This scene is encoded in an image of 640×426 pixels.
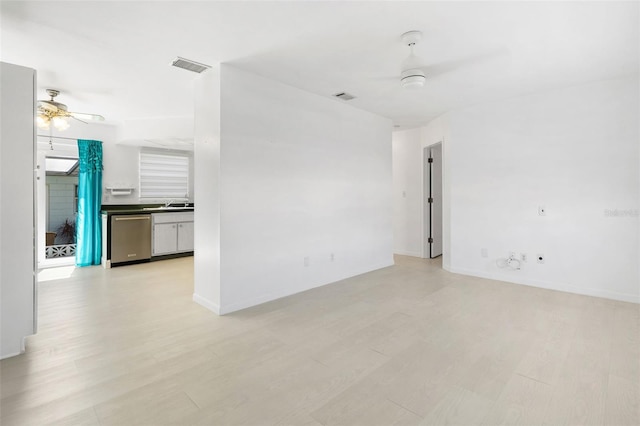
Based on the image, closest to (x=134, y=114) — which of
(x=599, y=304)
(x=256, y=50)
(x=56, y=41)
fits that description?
(x=56, y=41)

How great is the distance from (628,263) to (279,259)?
4148mm

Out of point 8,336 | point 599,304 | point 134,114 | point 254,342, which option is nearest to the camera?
point 8,336

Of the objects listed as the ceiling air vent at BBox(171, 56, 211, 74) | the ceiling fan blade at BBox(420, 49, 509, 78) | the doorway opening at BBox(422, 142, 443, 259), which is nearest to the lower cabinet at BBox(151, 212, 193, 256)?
the ceiling air vent at BBox(171, 56, 211, 74)

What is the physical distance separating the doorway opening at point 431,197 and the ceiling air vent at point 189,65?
14.7 ft

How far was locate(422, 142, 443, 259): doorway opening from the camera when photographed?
21.0 feet

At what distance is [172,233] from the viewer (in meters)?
6.25

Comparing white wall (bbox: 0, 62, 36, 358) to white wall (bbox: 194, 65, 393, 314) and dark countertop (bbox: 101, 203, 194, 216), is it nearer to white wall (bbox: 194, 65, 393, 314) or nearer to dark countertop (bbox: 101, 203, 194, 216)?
white wall (bbox: 194, 65, 393, 314)

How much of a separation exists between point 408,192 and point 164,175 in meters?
5.31

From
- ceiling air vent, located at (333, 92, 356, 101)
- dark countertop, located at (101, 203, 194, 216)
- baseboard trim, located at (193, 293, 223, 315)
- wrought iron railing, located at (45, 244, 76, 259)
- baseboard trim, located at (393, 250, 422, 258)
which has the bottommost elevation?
baseboard trim, located at (193, 293, 223, 315)

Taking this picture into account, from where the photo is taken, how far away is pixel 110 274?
5047mm

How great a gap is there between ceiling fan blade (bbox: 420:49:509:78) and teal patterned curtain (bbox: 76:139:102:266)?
19.1ft

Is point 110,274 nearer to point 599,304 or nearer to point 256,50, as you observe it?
point 256,50

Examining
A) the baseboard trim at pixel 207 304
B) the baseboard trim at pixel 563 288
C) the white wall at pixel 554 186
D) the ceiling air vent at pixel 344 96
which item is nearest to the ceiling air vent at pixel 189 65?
the ceiling air vent at pixel 344 96

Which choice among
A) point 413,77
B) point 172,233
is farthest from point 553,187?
point 172,233
